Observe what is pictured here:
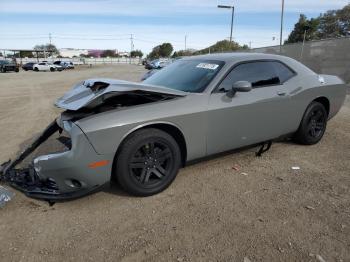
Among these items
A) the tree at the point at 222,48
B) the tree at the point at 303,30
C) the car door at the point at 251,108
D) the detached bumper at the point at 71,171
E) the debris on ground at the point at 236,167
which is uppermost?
the tree at the point at 303,30

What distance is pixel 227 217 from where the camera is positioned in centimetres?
329

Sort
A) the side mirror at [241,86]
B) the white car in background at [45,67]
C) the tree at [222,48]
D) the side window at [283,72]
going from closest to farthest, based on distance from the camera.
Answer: the side mirror at [241,86] < the side window at [283,72] < the white car in background at [45,67] < the tree at [222,48]

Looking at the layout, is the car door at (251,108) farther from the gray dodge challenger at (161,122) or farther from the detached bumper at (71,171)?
the detached bumper at (71,171)

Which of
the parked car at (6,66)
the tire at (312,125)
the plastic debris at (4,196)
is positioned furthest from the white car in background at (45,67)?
the plastic debris at (4,196)

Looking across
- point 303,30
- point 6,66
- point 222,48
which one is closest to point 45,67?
point 6,66

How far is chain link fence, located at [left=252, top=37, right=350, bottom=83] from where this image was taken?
13.8 meters

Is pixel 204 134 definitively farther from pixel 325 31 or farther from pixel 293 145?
pixel 325 31

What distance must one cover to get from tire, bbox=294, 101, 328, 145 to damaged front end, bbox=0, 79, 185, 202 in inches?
91.6

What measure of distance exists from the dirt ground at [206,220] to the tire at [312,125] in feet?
2.44

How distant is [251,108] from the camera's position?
4.32 metres

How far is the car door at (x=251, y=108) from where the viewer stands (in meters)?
4.06

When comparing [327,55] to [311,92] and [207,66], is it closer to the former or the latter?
[311,92]

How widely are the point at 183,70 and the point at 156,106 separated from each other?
1.17 meters

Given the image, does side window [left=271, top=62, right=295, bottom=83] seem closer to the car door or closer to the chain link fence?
the car door
